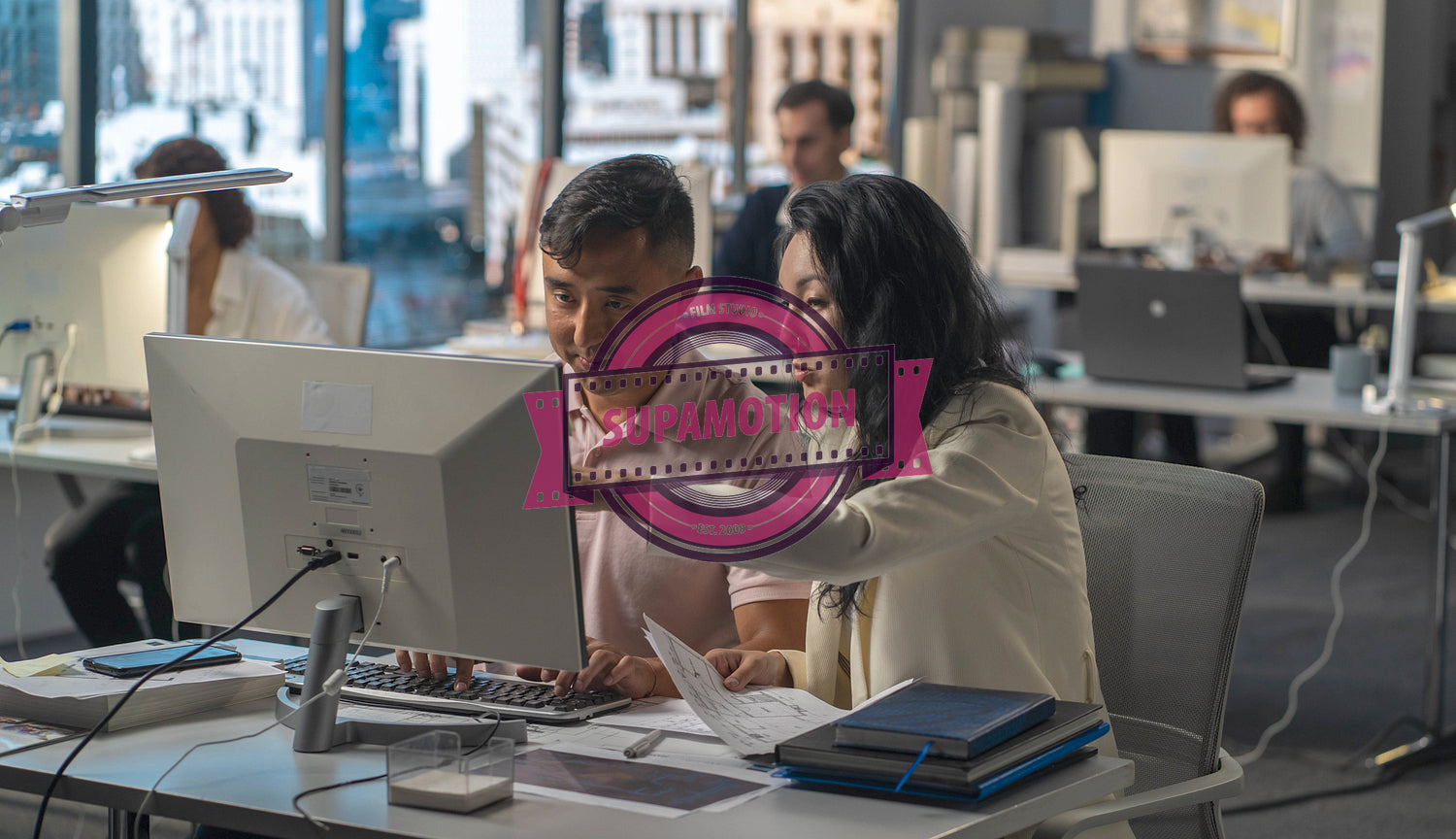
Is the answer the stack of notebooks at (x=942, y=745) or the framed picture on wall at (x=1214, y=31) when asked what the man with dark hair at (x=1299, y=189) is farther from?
the stack of notebooks at (x=942, y=745)

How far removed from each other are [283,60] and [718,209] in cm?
215

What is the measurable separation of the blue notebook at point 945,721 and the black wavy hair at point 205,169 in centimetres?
231

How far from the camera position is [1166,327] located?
3.58 metres

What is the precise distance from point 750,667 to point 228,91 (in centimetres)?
340

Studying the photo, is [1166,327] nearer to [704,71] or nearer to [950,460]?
[950,460]

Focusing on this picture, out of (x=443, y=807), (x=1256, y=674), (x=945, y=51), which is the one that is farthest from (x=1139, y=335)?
(x=945, y=51)

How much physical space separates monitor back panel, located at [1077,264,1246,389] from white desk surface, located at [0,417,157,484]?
221 centimetres

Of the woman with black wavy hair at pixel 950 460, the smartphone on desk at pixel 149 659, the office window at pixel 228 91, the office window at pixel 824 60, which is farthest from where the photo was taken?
the office window at pixel 824 60

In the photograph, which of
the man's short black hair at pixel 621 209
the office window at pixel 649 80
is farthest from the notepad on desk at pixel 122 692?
the office window at pixel 649 80

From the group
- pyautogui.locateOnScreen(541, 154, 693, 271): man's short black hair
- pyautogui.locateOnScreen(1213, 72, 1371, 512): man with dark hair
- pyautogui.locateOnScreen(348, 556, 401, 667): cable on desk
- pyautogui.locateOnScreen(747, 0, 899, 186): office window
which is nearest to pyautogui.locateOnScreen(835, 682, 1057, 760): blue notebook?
pyautogui.locateOnScreen(348, 556, 401, 667): cable on desk

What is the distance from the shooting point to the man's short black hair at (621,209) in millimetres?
1660

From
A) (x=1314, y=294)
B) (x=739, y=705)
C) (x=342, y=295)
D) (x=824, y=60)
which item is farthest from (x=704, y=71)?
(x=739, y=705)

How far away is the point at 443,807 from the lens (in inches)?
48.9

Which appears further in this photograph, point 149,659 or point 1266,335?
point 1266,335
